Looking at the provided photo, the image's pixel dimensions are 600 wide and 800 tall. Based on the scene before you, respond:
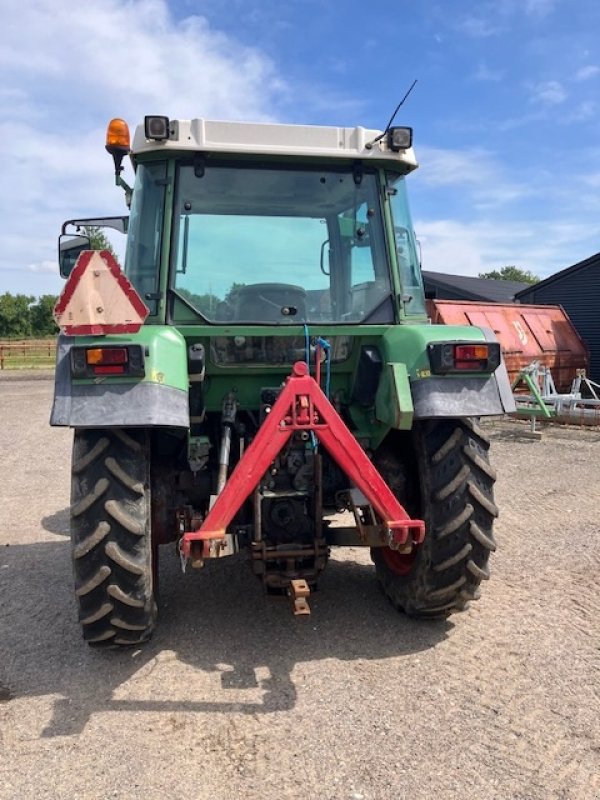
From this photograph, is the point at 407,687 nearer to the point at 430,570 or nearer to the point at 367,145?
the point at 430,570

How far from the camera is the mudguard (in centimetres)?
293

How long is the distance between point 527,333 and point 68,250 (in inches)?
422

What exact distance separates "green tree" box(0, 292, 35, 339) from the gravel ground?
52.6 meters

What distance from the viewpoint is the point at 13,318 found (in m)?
53.7

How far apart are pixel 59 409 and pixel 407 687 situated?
1952mm

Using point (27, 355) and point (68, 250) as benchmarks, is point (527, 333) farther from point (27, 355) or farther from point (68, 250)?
point (27, 355)

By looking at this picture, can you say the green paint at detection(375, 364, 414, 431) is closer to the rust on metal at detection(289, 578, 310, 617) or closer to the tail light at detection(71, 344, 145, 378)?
the rust on metal at detection(289, 578, 310, 617)

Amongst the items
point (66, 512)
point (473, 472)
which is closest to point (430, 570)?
point (473, 472)

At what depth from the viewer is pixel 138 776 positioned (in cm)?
239

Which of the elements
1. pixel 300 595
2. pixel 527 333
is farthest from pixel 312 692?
pixel 527 333

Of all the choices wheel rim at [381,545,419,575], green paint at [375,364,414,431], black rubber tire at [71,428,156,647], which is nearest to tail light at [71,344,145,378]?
black rubber tire at [71,428,156,647]

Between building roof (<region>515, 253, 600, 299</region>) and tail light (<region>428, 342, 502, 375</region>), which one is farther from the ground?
building roof (<region>515, 253, 600, 299</region>)

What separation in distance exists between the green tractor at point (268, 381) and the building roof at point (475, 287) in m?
17.5

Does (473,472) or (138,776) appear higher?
(473,472)
